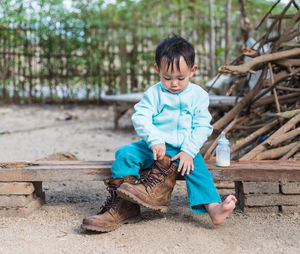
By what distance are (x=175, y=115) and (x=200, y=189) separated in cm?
51

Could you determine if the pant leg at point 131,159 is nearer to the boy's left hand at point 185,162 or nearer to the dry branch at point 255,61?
the boy's left hand at point 185,162

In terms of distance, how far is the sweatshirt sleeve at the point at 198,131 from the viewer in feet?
7.71

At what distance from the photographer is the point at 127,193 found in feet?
7.20

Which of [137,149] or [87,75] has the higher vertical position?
[137,149]

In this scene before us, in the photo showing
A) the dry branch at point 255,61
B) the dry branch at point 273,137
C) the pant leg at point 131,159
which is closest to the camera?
the pant leg at point 131,159

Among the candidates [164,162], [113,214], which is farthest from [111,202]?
[164,162]

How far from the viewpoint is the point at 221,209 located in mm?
2236

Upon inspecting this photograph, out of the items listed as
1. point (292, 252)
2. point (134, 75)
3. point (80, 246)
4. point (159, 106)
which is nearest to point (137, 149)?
point (159, 106)

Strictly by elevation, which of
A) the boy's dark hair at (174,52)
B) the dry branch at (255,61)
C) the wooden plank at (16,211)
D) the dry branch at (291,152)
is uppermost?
the boy's dark hair at (174,52)

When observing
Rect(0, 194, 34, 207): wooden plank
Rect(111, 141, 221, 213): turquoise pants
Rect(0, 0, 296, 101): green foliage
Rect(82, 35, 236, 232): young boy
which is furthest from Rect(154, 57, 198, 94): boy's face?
Rect(0, 0, 296, 101): green foliage

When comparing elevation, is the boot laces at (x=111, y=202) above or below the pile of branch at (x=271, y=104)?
below

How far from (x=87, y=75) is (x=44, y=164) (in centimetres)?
719

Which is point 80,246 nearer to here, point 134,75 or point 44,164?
point 44,164

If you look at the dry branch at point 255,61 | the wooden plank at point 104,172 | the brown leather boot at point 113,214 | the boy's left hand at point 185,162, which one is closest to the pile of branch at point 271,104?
the dry branch at point 255,61
